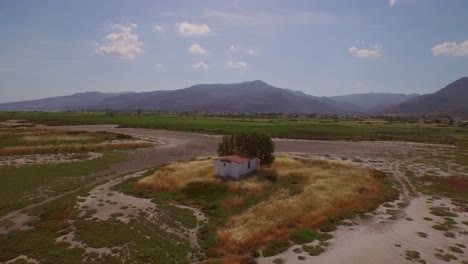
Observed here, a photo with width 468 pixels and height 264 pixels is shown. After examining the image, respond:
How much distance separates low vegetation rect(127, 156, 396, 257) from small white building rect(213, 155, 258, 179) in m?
1.61

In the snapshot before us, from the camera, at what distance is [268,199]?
37.0m

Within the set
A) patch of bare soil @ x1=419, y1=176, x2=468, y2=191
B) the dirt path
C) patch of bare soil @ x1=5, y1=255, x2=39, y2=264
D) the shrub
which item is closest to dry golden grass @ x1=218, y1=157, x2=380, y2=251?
the shrub

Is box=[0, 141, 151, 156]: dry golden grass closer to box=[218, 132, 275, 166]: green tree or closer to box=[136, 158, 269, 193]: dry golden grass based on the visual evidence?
box=[136, 158, 269, 193]: dry golden grass

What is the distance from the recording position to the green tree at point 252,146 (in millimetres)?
52750

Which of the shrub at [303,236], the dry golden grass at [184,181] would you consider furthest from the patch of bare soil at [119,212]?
the shrub at [303,236]

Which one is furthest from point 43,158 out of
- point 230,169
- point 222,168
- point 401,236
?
point 401,236

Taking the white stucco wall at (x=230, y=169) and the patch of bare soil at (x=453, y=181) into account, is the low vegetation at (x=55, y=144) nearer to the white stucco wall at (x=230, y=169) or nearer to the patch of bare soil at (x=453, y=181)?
the white stucco wall at (x=230, y=169)

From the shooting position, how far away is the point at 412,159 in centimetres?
7562

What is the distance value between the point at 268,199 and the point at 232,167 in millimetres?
9767

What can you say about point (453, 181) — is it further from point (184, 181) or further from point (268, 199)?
point (184, 181)

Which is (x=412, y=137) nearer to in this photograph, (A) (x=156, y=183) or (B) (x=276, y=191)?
(B) (x=276, y=191)

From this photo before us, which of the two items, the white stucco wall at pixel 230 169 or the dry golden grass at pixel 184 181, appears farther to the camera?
the white stucco wall at pixel 230 169

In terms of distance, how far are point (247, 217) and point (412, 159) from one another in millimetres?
59404

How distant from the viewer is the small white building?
4534 centimetres
